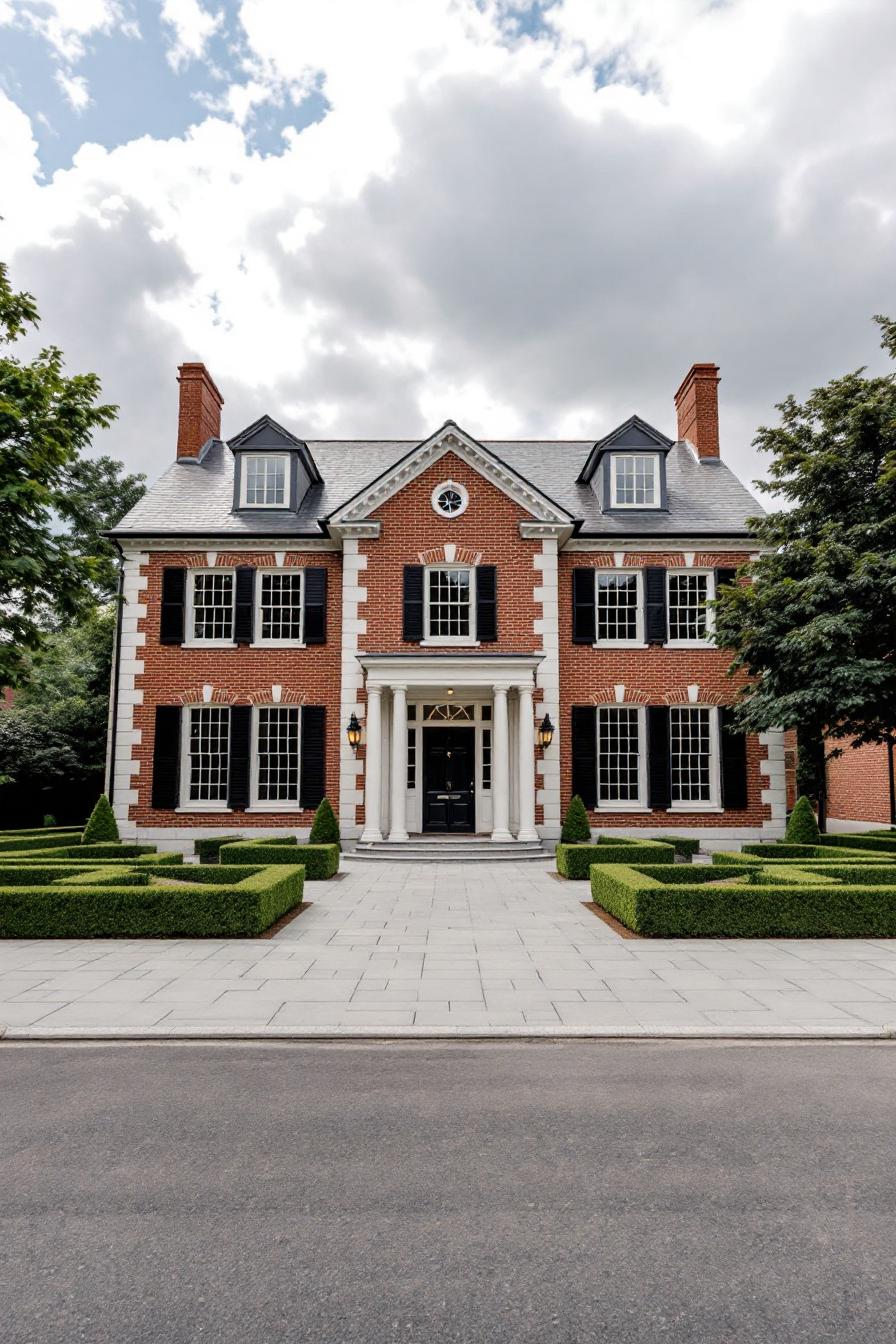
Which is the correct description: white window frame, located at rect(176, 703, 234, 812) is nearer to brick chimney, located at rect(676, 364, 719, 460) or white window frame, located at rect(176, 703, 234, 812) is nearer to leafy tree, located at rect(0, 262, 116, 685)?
leafy tree, located at rect(0, 262, 116, 685)

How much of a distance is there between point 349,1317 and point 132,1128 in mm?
2361

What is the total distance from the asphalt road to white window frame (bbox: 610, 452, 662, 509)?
18.8 metres

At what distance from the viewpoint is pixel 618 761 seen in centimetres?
2180

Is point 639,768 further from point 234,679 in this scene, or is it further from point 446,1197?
point 446,1197

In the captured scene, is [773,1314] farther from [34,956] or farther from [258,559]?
[258,559]

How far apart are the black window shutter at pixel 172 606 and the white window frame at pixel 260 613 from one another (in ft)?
6.54

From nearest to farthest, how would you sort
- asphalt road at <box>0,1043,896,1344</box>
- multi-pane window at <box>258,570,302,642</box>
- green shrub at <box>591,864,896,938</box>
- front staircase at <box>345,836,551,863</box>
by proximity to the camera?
1. asphalt road at <box>0,1043,896,1344</box>
2. green shrub at <box>591,864,896,938</box>
3. front staircase at <box>345,836,551,863</box>
4. multi-pane window at <box>258,570,302,642</box>

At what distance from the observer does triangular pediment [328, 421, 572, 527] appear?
69.8ft

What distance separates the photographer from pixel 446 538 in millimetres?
21656

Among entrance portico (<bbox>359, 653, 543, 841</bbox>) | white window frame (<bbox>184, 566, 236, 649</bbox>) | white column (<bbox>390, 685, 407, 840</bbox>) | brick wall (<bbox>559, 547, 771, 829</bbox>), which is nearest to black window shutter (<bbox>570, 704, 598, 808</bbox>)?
brick wall (<bbox>559, 547, 771, 829</bbox>)

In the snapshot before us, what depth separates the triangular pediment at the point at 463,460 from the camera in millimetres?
21281

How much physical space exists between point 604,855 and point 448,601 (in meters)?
8.61

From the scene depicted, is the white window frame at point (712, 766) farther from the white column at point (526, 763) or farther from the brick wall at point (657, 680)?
the white column at point (526, 763)

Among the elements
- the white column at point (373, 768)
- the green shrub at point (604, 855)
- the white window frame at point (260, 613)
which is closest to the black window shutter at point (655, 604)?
the green shrub at point (604, 855)
